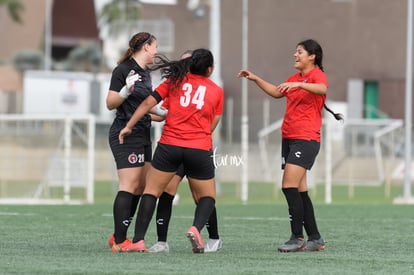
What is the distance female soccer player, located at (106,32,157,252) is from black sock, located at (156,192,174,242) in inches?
10.4

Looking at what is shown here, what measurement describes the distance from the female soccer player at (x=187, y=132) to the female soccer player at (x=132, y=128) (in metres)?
0.23

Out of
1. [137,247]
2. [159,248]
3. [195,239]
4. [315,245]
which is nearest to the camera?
[195,239]

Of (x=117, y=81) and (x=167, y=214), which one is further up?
(x=117, y=81)

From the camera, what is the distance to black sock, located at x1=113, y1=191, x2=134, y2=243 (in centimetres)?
1089

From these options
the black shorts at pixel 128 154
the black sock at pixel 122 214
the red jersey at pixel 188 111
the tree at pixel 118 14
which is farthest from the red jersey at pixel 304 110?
the tree at pixel 118 14

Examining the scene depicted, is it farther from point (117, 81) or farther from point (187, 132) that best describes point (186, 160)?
point (117, 81)

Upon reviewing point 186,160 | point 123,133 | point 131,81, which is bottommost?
point 186,160

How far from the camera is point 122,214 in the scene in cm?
1097

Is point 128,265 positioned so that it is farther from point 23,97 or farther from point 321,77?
point 23,97

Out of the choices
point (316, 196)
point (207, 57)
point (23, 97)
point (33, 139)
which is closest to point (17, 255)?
point (207, 57)

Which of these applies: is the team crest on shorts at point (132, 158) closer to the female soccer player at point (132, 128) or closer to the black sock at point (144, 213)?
the female soccer player at point (132, 128)

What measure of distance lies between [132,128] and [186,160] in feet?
2.16

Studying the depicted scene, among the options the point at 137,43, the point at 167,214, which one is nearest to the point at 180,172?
the point at 167,214

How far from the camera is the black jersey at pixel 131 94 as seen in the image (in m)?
11.0
